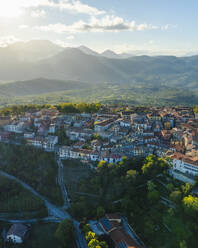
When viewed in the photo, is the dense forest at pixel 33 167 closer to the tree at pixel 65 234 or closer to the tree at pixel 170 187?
the tree at pixel 65 234

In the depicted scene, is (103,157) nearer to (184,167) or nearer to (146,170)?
(146,170)

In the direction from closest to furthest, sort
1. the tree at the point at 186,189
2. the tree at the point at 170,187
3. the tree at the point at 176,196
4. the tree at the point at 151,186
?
the tree at the point at 176,196, the tree at the point at 186,189, the tree at the point at 170,187, the tree at the point at 151,186

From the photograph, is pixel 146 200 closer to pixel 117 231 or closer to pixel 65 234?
pixel 117 231

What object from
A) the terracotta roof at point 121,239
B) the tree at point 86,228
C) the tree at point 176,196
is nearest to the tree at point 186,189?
the tree at point 176,196

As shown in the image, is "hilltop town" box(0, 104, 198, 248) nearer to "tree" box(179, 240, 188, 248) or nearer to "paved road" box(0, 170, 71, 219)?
"paved road" box(0, 170, 71, 219)

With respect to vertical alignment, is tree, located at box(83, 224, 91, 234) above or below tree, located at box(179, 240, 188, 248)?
below

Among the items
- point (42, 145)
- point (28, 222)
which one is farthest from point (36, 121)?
point (28, 222)

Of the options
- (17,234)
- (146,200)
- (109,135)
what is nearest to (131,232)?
(146,200)

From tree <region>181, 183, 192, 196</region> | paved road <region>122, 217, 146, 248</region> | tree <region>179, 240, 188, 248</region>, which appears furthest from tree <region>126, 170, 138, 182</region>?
tree <region>179, 240, 188, 248</region>
